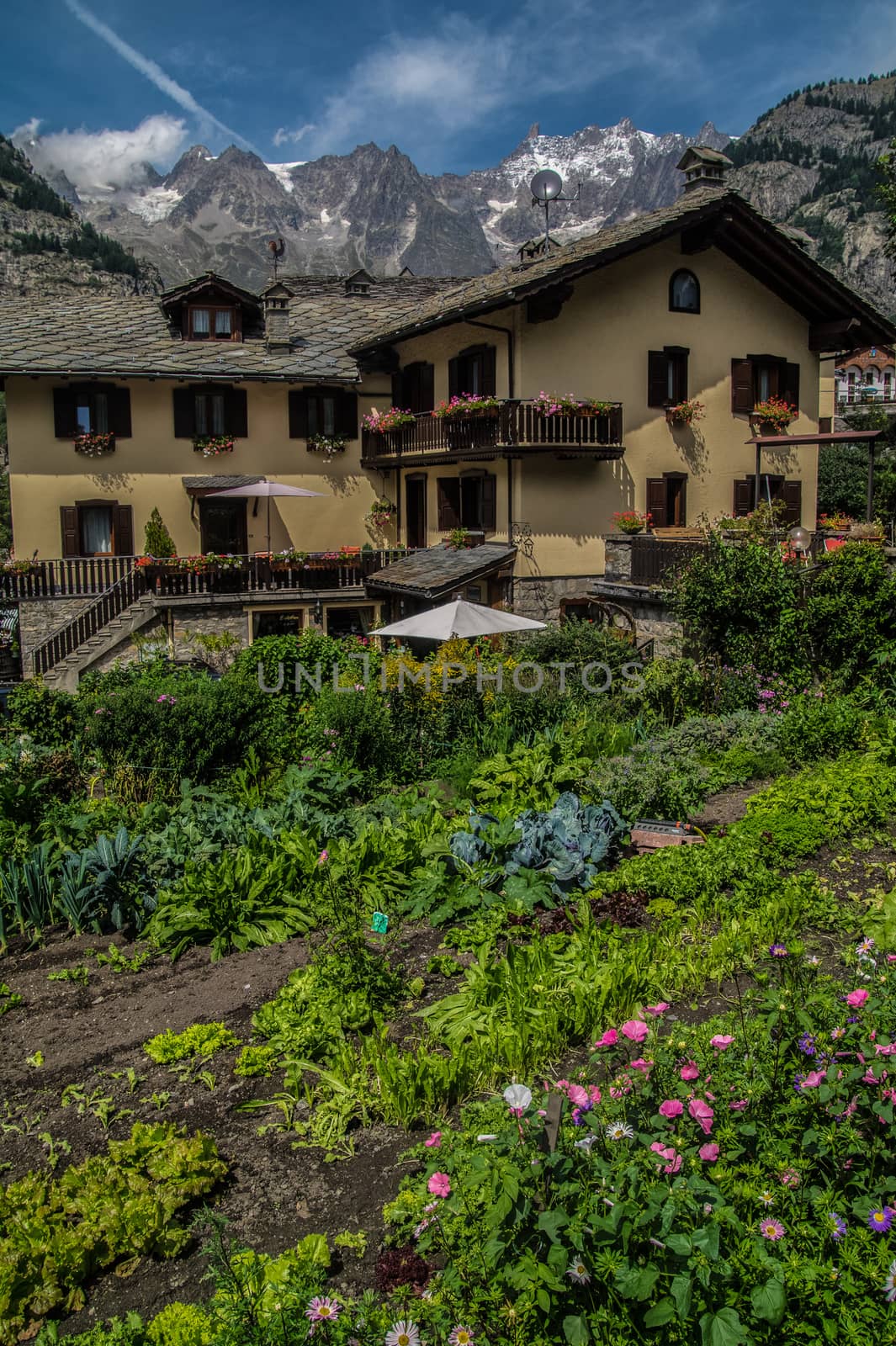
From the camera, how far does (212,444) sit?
26453mm

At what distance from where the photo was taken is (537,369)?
869 inches

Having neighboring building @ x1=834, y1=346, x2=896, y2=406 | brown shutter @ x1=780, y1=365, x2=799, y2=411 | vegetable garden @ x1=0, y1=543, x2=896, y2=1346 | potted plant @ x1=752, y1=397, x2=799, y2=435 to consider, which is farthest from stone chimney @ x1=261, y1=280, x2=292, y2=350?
neighboring building @ x1=834, y1=346, x2=896, y2=406

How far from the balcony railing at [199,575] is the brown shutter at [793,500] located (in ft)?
31.4

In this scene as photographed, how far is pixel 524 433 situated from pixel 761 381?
295 inches

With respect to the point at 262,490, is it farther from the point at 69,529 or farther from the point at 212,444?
the point at 69,529

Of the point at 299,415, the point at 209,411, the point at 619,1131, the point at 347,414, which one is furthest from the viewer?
the point at 347,414

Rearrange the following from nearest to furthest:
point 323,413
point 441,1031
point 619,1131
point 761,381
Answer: point 619,1131
point 441,1031
point 761,381
point 323,413

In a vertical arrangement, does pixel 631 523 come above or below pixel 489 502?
below

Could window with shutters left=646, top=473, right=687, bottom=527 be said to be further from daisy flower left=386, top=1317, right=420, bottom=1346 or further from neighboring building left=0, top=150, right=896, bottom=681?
daisy flower left=386, top=1317, right=420, bottom=1346

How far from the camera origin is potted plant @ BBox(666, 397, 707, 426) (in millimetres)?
23609

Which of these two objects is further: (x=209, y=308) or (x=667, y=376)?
(x=209, y=308)

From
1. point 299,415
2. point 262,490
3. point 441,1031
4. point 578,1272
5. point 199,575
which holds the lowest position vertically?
point 441,1031

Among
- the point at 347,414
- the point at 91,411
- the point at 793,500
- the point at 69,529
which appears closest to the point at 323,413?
the point at 347,414

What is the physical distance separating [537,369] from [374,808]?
14.5 m
